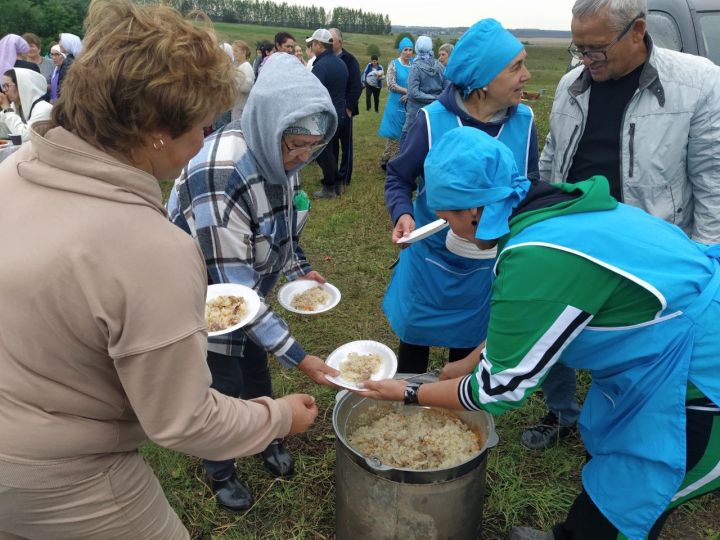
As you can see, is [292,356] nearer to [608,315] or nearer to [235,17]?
[608,315]

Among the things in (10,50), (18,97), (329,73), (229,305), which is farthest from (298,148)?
(10,50)

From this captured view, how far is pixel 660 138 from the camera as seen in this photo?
2.24m

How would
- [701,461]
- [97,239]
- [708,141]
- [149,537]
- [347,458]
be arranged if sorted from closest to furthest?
1. [97,239]
2. [149,537]
3. [701,461]
4. [347,458]
5. [708,141]

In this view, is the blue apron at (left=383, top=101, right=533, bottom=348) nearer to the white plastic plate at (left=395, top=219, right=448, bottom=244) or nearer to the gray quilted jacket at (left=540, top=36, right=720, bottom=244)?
the white plastic plate at (left=395, top=219, right=448, bottom=244)

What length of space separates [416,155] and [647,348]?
136 centimetres

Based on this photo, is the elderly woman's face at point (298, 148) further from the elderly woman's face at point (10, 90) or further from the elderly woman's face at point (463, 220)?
the elderly woman's face at point (10, 90)

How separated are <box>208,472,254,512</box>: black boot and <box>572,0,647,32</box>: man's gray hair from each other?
8.46 ft

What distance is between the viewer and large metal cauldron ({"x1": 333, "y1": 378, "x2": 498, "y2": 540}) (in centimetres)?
182

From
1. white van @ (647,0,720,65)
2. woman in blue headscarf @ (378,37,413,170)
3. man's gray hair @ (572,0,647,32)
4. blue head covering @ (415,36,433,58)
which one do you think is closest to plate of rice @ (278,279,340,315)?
man's gray hair @ (572,0,647,32)

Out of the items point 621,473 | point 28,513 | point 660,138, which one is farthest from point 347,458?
point 660,138

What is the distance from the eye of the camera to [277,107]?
177 centimetres

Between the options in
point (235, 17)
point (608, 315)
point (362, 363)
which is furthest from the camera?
point (235, 17)

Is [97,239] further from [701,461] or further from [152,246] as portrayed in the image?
[701,461]

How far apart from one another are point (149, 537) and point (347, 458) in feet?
2.50
